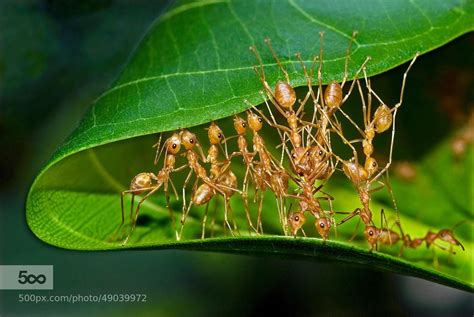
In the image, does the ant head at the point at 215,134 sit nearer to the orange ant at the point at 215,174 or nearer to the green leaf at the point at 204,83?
the orange ant at the point at 215,174

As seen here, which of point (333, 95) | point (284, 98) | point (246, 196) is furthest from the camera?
point (246, 196)

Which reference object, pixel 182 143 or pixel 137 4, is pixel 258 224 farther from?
pixel 137 4

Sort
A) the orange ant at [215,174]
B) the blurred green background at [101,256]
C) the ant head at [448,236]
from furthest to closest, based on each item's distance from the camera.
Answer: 1. the blurred green background at [101,256]
2. the ant head at [448,236]
3. the orange ant at [215,174]

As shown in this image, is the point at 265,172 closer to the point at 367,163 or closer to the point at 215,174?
the point at 215,174

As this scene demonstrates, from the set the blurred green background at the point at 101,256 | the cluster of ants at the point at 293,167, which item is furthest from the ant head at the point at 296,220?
the blurred green background at the point at 101,256

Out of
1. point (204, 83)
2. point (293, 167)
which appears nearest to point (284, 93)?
point (204, 83)
